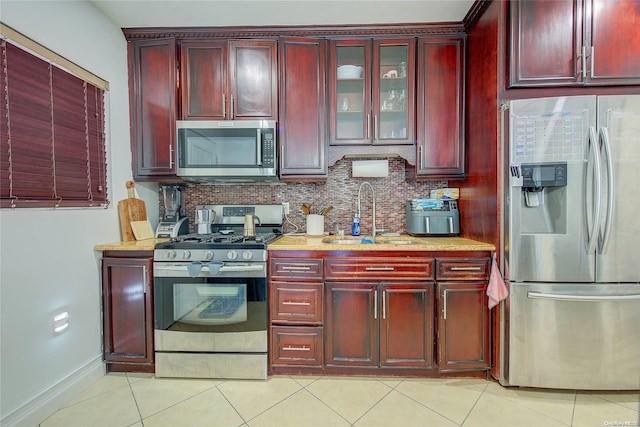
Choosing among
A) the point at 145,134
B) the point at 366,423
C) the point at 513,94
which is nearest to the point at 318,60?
the point at 513,94

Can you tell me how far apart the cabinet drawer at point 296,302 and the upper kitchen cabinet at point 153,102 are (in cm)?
134

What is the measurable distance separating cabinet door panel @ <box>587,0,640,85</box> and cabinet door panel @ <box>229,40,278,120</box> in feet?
7.03

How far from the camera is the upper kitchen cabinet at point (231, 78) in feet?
6.95

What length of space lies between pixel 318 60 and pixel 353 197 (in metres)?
1.19

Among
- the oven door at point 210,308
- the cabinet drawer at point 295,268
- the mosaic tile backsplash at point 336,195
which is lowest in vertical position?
the oven door at point 210,308

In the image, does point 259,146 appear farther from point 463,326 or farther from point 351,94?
point 463,326

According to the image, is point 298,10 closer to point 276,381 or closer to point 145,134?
point 145,134

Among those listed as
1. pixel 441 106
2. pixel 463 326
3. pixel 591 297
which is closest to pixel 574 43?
pixel 441 106

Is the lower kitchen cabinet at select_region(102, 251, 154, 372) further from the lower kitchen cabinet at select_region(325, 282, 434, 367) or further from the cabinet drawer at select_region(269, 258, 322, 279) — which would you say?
the lower kitchen cabinet at select_region(325, 282, 434, 367)

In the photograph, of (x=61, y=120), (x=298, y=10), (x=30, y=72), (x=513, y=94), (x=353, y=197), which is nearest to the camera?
(x=30, y=72)

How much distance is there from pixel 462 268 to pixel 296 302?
116 cm

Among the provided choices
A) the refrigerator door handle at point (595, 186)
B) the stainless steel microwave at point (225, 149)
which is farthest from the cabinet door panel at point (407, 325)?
the stainless steel microwave at point (225, 149)

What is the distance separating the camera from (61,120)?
5.23ft

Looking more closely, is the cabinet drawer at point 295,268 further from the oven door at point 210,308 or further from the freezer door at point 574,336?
the freezer door at point 574,336
